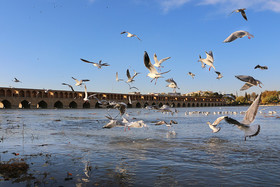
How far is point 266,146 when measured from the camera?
868 cm

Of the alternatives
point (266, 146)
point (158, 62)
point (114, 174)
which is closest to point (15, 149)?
point (114, 174)

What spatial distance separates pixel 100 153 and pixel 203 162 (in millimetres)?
2881

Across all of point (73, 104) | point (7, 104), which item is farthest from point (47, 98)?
point (73, 104)

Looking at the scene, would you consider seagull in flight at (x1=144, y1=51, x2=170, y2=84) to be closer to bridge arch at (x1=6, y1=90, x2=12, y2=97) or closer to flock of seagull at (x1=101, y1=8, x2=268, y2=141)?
flock of seagull at (x1=101, y1=8, x2=268, y2=141)

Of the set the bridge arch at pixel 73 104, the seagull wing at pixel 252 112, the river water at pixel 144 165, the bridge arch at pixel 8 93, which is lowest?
the river water at pixel 144 165

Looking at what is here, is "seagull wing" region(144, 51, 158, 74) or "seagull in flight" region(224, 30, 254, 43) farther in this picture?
"seagull wing" region(144, 51, 158, 74)

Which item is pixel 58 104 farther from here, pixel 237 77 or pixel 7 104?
pixel 237 77

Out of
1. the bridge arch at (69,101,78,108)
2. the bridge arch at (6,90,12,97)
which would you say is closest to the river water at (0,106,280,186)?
the bridge arch at (6,90,12,97)

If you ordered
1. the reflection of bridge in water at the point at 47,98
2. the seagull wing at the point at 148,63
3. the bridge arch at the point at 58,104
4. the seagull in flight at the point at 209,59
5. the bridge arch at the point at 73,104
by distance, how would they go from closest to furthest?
1. the seagull wing at the point at 148,63
2. the seagull in flight at the point at 209,59
3. the reflection of bridge in water at the point at 47,98
4. the bridge arch at the point at 58,104
5. the bridge arch at the point at 73,104

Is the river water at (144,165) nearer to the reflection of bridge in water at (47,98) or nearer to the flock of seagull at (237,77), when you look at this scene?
the flock of seagull at (237,77)

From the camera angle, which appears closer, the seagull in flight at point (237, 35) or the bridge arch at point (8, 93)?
the seagull in flight at point (237, 35)

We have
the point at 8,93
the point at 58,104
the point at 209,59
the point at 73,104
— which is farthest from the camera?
the point at 73,104

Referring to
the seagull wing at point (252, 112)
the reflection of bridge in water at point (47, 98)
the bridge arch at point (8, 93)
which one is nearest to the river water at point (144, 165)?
the seagull wing at point (252, 112)

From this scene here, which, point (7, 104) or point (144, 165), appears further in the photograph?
point (7, 104)
